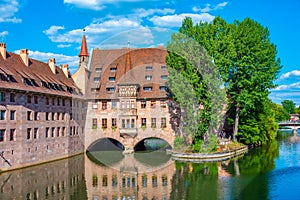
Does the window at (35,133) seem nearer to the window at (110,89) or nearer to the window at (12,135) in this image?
the window at (12,135)

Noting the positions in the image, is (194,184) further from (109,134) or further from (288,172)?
(109,134)

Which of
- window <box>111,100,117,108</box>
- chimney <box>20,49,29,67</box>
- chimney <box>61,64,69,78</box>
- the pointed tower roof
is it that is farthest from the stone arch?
chimney <box>20,49,29,67</box>

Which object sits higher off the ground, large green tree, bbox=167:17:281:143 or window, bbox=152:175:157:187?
large green tree, bbox=167:17:281:143

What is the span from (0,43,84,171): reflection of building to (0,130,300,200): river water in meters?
1.90

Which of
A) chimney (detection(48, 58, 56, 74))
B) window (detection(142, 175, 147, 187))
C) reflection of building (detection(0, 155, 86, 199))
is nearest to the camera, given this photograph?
reflection of building (detection(0, 155, 86, 199))

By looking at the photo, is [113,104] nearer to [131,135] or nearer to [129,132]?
[129,132]

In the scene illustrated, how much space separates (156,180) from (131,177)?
2.86 meters

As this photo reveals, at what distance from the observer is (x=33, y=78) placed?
38875 mm

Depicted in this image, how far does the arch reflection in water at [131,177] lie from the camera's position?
2478cm

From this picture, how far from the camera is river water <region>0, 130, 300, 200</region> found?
79.5 feet

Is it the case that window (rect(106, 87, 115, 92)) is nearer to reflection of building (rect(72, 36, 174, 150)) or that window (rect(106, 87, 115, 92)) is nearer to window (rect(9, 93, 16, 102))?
reflection of building (rect(72, 36, 174, 150))

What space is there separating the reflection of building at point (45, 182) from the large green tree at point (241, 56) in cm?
1775

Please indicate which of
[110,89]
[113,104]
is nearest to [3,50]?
[110,89]

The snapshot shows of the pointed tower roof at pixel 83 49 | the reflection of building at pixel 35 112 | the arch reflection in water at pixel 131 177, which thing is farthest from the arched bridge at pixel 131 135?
the pointed tower roof at pixel 83 49
